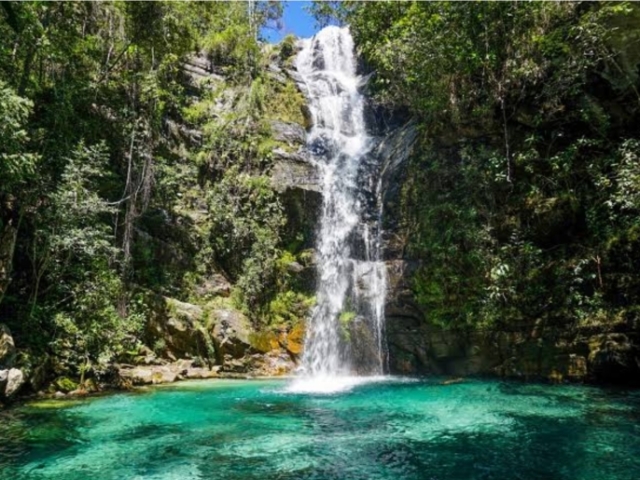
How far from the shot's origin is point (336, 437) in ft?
24.3

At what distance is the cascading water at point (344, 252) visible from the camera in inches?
615

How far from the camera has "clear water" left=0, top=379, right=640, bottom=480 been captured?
19.6ft

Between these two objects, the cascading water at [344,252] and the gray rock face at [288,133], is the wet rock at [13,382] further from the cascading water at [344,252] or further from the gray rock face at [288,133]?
the gray rock face at [288,133]

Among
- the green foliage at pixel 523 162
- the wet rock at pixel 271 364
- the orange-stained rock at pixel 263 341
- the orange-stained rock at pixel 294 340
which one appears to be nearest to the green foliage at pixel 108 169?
the orange-stained rock at pixel 263 341

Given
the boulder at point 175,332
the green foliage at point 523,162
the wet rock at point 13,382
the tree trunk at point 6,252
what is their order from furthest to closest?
the boulder at point 175,332 → the green foliage at point 523,162 → the tree trunk at point 6,252 → the wet rock at point 13,382

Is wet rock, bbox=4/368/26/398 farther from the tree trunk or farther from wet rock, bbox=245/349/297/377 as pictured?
wet rock, bbox=245/349/297/377

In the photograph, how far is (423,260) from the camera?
51.0 ft

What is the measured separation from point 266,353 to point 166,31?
1168 centimetres

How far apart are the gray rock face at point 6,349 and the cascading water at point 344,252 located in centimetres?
690

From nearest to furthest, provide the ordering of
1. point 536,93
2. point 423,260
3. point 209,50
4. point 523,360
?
point 523,360 → point 536,93 → point 423,260 → point 209,50

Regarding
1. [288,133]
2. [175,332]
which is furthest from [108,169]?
[288,133]

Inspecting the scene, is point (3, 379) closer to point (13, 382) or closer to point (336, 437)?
point (13, 382)

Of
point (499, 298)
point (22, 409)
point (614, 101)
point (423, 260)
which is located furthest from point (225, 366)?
point (614, 101)

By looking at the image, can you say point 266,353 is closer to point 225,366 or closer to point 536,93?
point 225,366
